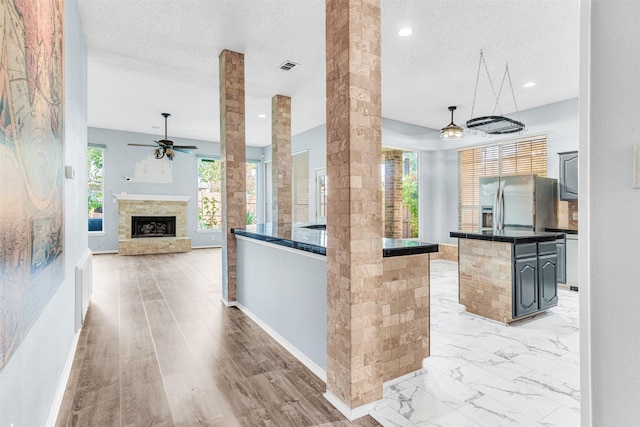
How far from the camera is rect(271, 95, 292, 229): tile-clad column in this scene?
219 inches

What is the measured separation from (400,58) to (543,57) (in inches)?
68.5

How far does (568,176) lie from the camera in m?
5.16

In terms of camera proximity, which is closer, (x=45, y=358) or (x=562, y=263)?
(x=45, y=358)

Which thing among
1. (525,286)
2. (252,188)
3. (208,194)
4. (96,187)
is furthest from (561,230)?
(96,187)

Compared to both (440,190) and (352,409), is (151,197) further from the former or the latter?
(352,409)

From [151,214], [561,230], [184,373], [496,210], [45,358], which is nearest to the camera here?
[45,358]

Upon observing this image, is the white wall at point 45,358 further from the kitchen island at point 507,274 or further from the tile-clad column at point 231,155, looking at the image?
the kitchen island at point 507,274

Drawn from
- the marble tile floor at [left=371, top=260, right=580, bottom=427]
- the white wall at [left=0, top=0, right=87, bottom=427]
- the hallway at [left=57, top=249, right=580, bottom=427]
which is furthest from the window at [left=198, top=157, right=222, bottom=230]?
the marble tile floor at [left=371, top=260, right=580, bottom=427]

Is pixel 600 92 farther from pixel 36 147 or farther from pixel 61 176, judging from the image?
pixel 61 176

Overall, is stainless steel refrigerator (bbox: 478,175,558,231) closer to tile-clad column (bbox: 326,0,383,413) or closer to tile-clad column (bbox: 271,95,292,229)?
tile-clad column (bbox: 271,95,292,229)

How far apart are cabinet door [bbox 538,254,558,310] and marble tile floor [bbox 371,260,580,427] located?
0.18 m

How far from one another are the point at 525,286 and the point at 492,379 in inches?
59.4

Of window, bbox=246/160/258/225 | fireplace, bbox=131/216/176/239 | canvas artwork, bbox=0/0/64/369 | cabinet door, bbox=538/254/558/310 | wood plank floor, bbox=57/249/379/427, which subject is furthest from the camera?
window, bbox=246/160/258/225

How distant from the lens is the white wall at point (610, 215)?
1000mm
